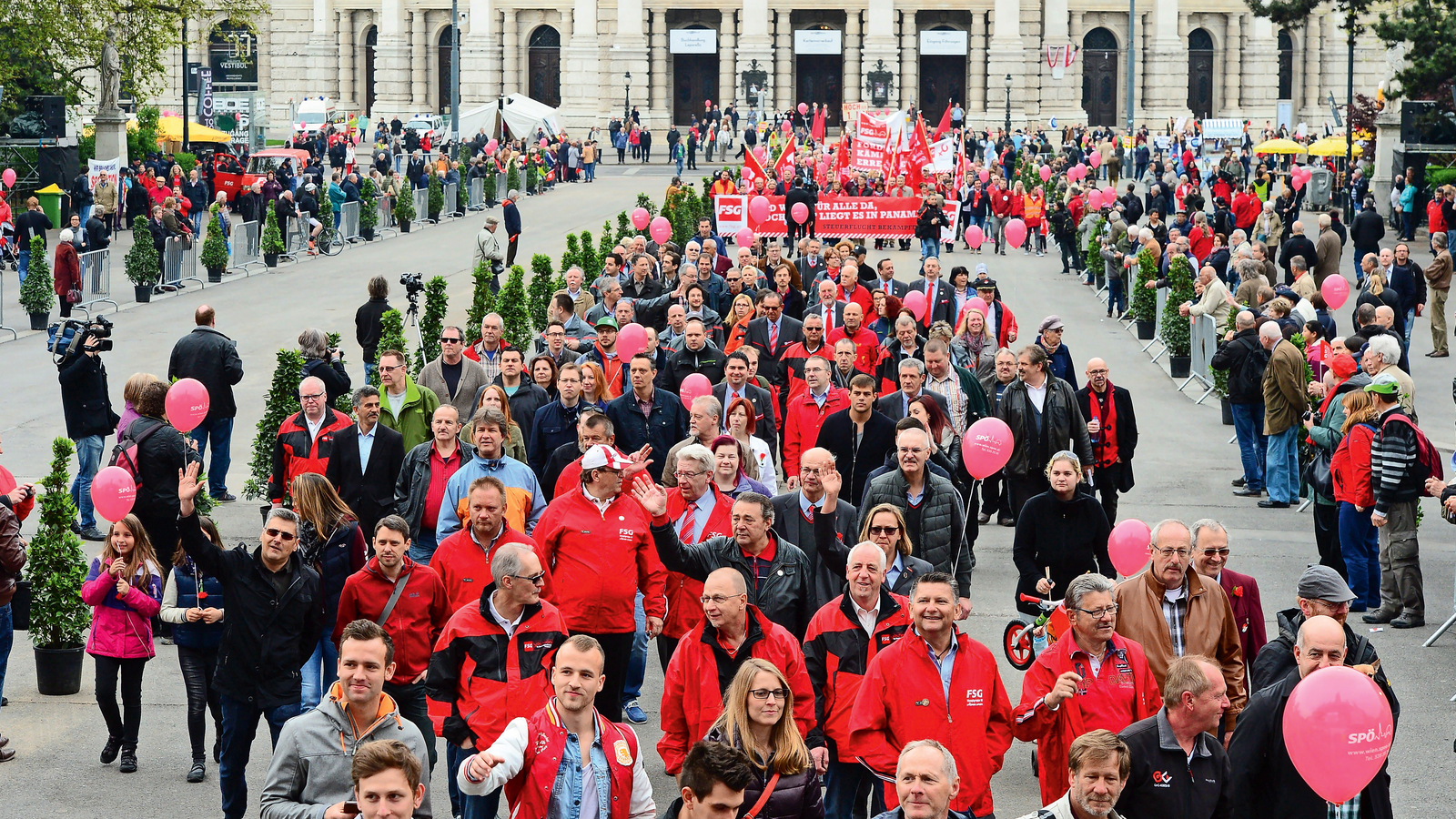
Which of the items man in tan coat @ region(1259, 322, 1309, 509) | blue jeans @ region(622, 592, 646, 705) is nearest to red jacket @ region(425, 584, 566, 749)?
blue jeans @ region(622, 592, 646, 705)

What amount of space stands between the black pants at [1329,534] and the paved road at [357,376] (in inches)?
15.5

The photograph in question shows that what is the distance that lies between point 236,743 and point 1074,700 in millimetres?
3919

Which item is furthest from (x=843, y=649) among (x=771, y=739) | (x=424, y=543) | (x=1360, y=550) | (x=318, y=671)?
(x=1360, y=550)

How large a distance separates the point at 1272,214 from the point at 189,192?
23266 mm

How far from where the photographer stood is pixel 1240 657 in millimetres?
8383

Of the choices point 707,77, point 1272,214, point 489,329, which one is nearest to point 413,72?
point 707,77

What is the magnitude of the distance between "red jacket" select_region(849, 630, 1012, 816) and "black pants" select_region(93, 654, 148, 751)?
169 inches

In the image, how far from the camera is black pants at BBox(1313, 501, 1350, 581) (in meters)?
13.4

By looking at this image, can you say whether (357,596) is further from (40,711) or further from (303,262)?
(303,262)

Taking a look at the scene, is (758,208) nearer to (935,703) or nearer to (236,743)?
(236,743)

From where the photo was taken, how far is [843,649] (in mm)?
7848

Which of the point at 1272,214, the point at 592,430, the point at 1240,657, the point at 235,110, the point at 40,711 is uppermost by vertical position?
the point at 235,110

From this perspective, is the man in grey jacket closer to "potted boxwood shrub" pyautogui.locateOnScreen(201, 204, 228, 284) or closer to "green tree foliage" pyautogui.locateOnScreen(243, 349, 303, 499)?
"green tree foliage" pyautogui.locateOnScreen(243, 349, 303, 499)

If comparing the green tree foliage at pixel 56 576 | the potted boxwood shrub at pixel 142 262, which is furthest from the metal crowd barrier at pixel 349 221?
the green tree foliage at pixel 56 576
